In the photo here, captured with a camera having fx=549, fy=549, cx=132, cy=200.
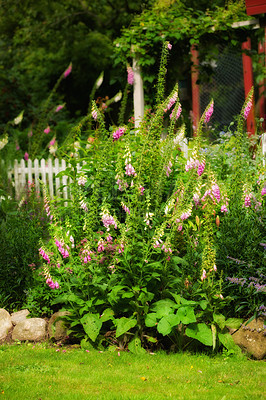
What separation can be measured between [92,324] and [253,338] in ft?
4.30

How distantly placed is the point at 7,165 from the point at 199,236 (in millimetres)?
5148

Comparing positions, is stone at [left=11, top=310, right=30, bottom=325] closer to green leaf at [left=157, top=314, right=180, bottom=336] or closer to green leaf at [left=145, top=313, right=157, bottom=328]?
green leaf at [left=145, top=313, right=157, bottom=328]

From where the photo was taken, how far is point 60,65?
57.4ft

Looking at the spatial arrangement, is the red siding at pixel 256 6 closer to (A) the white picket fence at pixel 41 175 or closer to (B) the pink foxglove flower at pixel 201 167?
(A) the white picket fence at pixel 41 175

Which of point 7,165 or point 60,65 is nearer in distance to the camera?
point 7,165

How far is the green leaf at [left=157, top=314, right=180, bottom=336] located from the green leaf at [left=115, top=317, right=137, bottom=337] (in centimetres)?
23

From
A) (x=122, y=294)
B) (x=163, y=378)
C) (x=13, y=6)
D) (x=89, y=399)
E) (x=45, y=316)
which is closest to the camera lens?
(x=89, y=399)

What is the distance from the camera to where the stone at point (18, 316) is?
16.7 ft

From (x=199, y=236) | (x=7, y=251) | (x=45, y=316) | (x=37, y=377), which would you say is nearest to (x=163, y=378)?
(x=37, y=377)

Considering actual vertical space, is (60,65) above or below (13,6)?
below

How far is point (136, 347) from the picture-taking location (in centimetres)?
448

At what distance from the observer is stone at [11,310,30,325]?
201 inches

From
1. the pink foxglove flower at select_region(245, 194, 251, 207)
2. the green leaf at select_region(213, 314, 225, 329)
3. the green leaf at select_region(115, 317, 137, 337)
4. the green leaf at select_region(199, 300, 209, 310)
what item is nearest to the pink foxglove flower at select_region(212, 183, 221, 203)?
the pink foxglove flower at select_region(245, 194, 251, 207)

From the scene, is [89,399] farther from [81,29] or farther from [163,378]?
[81,29]
